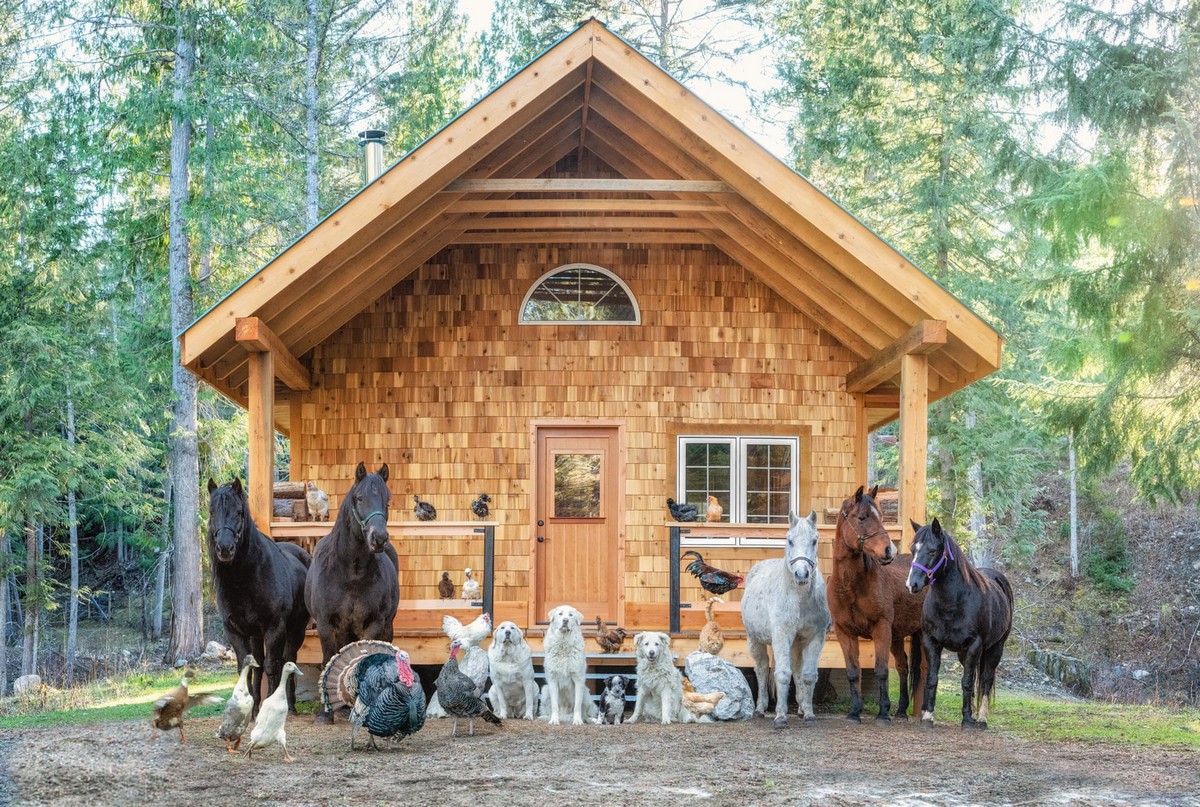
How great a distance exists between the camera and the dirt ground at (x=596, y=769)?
19.6ft

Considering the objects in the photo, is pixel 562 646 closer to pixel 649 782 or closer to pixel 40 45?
pixel 649 782

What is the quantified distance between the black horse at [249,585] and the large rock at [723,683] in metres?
3.47

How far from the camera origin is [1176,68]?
11859 mm

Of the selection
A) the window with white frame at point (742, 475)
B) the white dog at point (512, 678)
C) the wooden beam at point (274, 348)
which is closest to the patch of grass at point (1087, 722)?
the window with white frame at point (742, 475)

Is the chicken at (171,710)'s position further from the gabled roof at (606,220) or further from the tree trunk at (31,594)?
the tree trunk at (31,594)

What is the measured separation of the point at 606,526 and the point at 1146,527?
2224 cm

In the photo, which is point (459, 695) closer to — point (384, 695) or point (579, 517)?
point (384, 695)

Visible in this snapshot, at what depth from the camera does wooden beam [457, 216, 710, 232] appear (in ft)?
39.4

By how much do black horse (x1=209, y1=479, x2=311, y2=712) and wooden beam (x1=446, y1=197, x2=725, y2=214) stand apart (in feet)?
13.0

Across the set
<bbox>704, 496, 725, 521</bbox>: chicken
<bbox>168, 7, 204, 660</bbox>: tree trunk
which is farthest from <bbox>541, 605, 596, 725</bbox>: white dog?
<bbox>168, 7, 204, 660</bbox>: tree trunk

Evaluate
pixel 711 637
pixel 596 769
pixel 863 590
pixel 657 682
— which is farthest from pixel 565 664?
pixel 863 590

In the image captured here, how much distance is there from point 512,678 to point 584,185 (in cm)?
446

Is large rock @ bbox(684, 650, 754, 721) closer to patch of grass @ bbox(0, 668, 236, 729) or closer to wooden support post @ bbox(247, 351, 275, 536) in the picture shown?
wooden support post @ bbox(247, 351, 275, 536)

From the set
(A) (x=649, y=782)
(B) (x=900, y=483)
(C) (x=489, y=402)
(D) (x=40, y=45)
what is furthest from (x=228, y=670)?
(A) (x=649, y=782)
